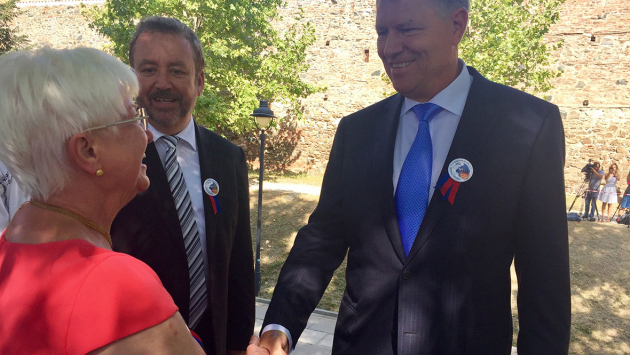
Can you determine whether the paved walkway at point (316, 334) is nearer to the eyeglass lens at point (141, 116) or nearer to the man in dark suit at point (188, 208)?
the man in dark suit at point (188, 208)

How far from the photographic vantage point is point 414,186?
1825mm

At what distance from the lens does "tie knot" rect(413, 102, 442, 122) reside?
1.92 metres

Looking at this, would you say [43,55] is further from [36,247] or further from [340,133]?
[340,133]

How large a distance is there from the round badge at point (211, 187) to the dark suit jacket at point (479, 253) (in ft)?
2.55

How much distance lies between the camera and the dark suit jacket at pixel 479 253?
5.42ft

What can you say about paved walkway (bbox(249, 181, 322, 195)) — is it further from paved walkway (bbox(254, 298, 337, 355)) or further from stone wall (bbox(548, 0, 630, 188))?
stone wall (bbox(548, 0, 630, 188))

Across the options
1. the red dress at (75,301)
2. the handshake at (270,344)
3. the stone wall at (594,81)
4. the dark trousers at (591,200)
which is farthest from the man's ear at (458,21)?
the stone wall at (594,81)

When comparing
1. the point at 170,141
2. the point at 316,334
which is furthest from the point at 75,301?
the point at 316,334

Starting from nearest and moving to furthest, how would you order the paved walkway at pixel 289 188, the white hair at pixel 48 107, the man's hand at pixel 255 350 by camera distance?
the white hair at pixel 48 107 < the man's hand at pixel 255 350 < the paved walkway at pixel 289 188

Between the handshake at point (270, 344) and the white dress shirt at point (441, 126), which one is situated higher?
the white dress shirt at point (441, 126)

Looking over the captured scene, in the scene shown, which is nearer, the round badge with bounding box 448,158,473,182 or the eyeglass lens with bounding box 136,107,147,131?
the eyeglass lens with bounding box 136,107,147,131

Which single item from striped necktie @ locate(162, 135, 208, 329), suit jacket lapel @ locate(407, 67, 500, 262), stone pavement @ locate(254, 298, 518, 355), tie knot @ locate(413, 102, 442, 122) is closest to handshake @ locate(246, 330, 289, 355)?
striped necktie @ locate(162, 135, 208, 329)

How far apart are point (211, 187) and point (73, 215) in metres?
1.11

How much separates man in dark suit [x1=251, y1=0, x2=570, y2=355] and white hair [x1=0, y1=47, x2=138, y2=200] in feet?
3.21
